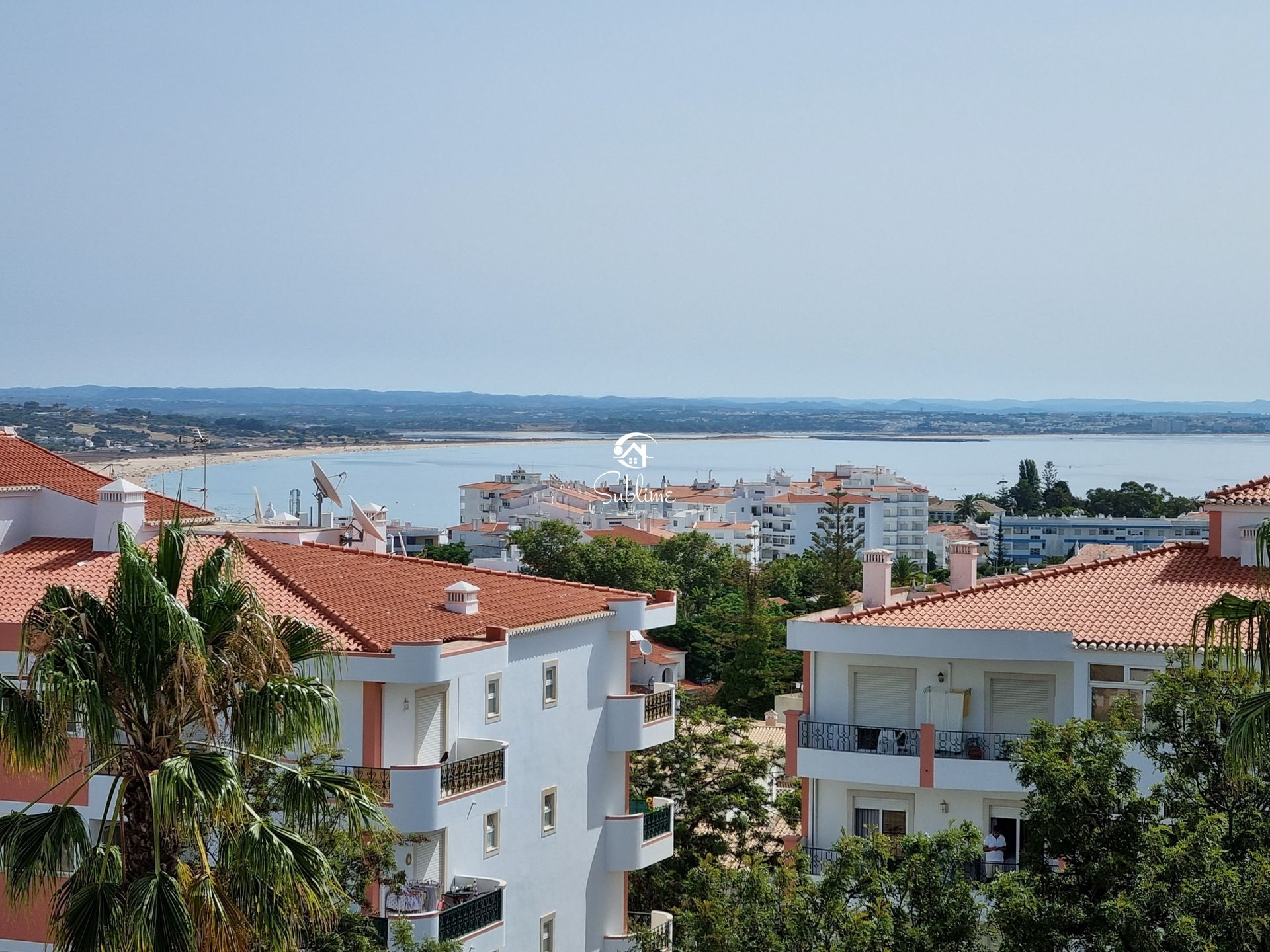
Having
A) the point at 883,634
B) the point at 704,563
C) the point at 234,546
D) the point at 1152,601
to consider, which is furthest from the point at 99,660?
the point at 704,563

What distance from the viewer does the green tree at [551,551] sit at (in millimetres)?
95625

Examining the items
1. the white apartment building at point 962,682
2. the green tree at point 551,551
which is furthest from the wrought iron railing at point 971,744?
the green tree at point 551,551

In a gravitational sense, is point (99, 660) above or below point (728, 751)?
above

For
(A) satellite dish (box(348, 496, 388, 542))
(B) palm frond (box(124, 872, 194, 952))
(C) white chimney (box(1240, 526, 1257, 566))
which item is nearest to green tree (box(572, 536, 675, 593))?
(A) satellite dish (box(348, 496, 388, 542))

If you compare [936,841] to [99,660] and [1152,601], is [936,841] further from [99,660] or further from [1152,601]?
[1152,601]

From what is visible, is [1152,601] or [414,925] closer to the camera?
[414,925]

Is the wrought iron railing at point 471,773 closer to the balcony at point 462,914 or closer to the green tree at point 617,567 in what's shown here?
the balcony at point 462,914

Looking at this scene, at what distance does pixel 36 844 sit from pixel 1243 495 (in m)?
17.5

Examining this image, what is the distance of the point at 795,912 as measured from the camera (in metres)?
14.7

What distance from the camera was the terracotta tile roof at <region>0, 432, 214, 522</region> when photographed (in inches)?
1024

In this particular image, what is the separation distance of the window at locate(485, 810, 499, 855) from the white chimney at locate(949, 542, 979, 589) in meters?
8.30

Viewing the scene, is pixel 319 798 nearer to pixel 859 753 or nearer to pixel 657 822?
pixel 859 753

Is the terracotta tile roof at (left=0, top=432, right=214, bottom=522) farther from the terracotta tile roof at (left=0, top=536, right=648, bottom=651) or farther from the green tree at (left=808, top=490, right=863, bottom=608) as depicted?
the green tree at (left=808, top=490, right=863, bottom=608)

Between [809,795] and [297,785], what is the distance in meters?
12.3
